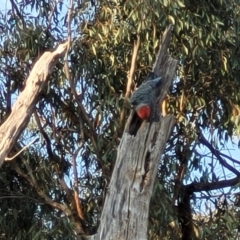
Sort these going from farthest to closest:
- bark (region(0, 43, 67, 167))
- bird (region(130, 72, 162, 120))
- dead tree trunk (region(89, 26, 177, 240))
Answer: bark (region(0, 43, 67, 167)), bird (region(130, 72, 162, 120)), dead tree trunk (region(89, 26, 177, 240))

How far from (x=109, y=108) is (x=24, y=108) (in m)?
1.75

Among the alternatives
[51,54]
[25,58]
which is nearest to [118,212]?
[51,54]

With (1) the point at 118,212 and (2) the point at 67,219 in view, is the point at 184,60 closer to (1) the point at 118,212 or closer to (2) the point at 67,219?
(2) the point at 67,219

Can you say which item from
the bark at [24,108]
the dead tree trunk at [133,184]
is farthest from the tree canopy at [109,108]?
the dead tree trunk at [133,184]

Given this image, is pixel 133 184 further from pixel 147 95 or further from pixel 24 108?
pixel 24 108

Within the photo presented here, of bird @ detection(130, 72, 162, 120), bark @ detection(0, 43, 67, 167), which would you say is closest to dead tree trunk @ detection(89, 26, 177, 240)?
bird @ detection(130, 72, 162, 120)

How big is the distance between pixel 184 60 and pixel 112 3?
1034 mm

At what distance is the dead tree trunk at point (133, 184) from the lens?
5.07 meters

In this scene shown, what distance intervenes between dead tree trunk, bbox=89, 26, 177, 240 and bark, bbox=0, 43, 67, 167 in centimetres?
172

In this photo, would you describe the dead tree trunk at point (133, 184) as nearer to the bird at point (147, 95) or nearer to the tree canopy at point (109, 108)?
the bird at point (147, 95)

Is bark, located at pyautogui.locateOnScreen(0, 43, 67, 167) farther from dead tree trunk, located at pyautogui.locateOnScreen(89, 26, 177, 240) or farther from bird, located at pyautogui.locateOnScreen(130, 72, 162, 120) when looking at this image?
dead tree trunk, located at pyautogui.locateOnScreen(89, 26, 177, 240)

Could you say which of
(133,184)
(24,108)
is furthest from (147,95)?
(24,108)

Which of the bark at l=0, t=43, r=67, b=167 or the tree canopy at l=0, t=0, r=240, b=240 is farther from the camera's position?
the tree canopy at l=0, t=0, r=240, b=240

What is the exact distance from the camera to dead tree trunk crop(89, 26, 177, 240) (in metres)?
5.07
